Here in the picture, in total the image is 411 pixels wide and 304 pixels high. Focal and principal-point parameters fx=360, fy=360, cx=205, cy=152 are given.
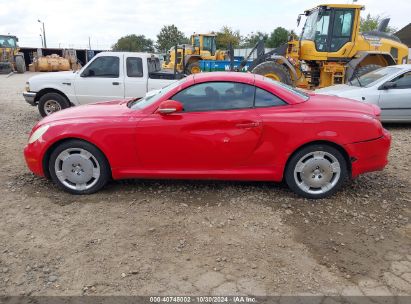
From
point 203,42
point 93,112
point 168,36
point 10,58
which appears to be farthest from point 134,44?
point 93,112

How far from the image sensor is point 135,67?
8.43 meters

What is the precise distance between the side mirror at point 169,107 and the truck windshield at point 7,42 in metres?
31.1

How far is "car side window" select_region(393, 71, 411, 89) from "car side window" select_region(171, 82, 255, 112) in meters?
5.15

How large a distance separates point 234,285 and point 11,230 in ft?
7.62

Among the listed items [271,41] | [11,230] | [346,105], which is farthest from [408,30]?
[11,230]

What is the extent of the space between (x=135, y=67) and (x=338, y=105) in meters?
5.40

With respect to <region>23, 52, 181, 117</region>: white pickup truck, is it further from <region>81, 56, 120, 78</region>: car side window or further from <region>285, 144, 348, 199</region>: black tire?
<region>285, 144, 348, 199</region>: black tire

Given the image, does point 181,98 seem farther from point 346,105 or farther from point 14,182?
point 14,182

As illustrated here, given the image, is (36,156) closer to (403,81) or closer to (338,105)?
(338,105)

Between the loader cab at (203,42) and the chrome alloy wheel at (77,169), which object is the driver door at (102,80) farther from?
the loader cab at (203,42)

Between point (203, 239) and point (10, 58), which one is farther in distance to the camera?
point (10, 58)

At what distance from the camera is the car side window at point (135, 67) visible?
8406mm

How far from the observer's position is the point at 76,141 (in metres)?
4.24

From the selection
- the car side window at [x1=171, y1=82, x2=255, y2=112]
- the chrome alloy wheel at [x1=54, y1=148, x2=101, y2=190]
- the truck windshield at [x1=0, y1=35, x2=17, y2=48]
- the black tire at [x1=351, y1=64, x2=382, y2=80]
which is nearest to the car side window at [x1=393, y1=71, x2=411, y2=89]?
the black tire at [x1=351, y1=64, x2=382, y2=80]
